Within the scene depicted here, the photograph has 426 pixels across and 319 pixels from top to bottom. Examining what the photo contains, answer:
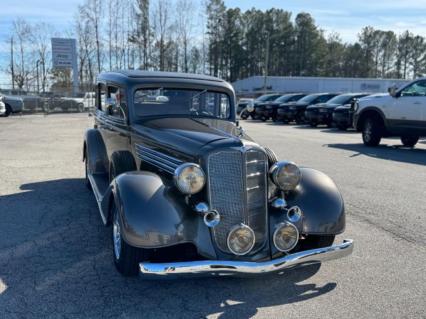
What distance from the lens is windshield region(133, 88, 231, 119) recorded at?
17.6 feet

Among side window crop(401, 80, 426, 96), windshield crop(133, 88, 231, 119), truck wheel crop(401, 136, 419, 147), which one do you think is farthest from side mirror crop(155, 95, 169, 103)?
truck wheel crop(401, 136, 419, 147)

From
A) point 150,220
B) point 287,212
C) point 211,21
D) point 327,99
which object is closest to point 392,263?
point 287,212

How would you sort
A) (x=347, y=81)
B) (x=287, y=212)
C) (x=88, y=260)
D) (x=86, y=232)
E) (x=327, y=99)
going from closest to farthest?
(x=287, y=212) < (x=88, y=260) < (x=86, y=232) < (x=327, y=99) < (x=347, y=81)

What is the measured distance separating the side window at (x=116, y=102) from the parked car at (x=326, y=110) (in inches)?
633

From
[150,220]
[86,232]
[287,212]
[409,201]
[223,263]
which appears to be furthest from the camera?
[409,201]

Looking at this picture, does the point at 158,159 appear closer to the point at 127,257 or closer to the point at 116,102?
the point at 127,257

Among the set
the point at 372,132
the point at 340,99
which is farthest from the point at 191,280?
the point at 340,99

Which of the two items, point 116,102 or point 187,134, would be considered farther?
point 116,102

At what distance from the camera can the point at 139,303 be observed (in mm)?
3559

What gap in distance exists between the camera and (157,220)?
357 cm

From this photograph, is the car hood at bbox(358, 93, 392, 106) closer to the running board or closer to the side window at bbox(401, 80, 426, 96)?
the side window at bbox(401, 80, 426, 96)

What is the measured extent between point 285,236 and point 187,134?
1384mm

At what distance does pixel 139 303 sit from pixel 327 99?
2163 centimetres

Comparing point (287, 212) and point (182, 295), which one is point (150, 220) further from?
point (287, 212)
